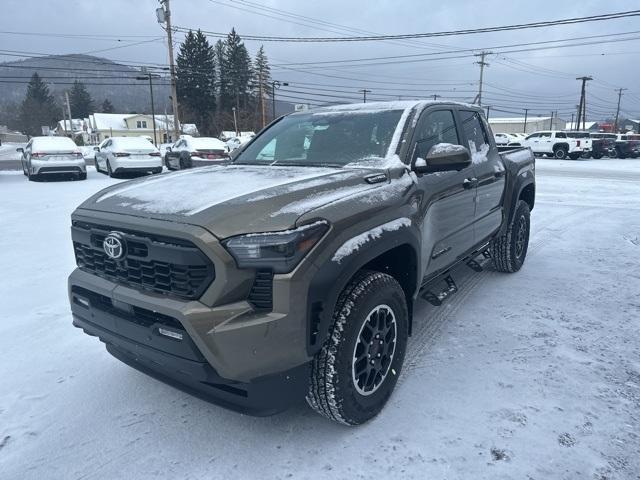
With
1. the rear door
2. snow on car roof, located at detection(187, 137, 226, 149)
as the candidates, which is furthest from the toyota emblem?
snow on car roof, located at detection(187, 137, 226, 149)

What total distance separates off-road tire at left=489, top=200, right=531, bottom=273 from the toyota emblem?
3965 mm

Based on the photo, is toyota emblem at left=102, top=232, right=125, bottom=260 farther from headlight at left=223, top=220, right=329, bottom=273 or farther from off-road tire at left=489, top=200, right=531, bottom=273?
off-road tire at left=489, top=200, right=531, bottom=273

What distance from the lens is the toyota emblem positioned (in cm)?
245

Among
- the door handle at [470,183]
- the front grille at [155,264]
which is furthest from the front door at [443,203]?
the front grille at [155,264]

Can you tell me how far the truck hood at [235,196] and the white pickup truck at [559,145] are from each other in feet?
93.1

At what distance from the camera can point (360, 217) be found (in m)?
2.57

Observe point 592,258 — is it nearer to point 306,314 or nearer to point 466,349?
point 466,349

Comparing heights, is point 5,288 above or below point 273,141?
below

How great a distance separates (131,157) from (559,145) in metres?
25.0

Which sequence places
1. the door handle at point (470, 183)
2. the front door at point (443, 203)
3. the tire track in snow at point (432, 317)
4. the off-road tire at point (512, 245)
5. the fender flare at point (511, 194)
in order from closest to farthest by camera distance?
the front door at point (443, 203) → the tire track in snow at point (432, 317) → the door handle at point (470, 183) → the fender flare at point (511, 194) → the off-road tire at point (512, 245)

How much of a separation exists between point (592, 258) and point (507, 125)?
122652mm

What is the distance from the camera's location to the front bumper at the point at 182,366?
2.22 meters

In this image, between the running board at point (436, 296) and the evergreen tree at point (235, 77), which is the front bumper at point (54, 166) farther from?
the evergreen tree at point (235, 77)

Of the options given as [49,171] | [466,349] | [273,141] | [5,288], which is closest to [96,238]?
[273,141]
